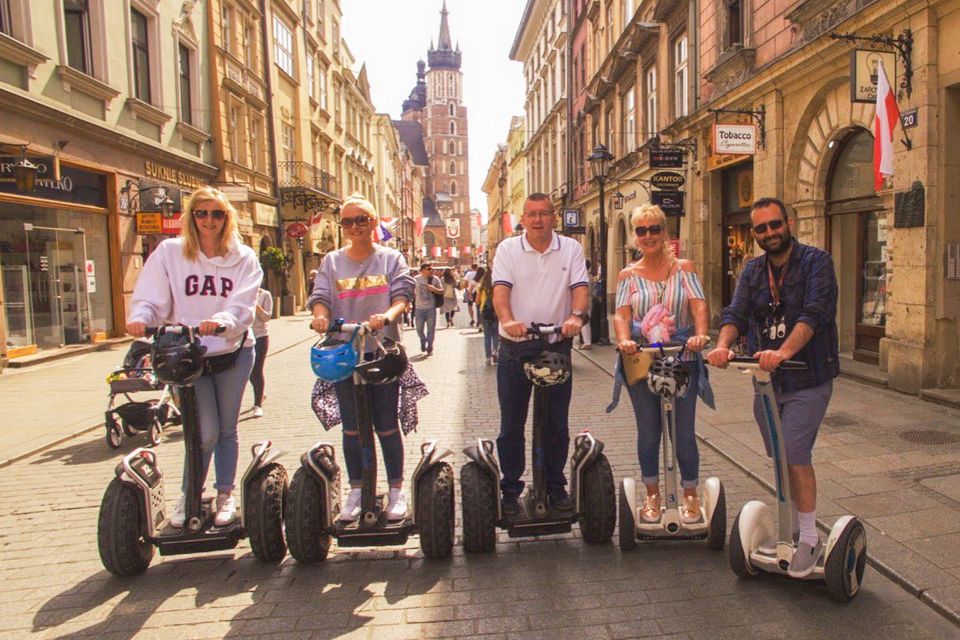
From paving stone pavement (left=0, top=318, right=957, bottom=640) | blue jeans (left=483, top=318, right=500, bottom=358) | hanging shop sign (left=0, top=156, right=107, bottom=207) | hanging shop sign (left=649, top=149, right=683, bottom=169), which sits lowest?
paving stone pavement (left=0, top=318, right=957, bottom=640)

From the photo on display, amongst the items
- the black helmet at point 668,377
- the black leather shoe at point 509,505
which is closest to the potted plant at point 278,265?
the black leather shoe at point 509,505

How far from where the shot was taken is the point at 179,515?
139 inches

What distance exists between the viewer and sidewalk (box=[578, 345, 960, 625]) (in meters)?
3.38

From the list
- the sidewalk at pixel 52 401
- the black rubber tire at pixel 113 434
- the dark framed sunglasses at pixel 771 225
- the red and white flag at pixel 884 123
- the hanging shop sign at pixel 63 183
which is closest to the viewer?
the dark framed sunglasses at pixel 771 225

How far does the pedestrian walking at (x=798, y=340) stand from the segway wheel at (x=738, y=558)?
188mm

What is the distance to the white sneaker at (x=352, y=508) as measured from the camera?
353 cm

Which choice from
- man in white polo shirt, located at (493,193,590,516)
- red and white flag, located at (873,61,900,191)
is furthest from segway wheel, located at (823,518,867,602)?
red and white flag, located at (873,61,900,191)

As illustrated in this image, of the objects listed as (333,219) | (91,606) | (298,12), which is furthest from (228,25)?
(91,606)

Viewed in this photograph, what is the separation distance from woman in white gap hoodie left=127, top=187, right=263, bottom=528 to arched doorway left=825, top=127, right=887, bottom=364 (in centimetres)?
824

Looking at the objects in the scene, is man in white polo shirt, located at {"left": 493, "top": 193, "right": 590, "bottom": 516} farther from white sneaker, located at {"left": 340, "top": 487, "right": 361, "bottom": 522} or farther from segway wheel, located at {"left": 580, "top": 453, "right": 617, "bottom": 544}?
white sneaker, located at {"left": 340, "top": 487, "right": 361, "bottom": 522}

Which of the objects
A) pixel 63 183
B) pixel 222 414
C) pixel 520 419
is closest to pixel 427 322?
pixel 63 183

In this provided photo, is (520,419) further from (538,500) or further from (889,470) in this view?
(889,470)

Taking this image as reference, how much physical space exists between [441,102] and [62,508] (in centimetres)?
12441

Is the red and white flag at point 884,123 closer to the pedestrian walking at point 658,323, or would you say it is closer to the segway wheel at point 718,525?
the pedestrian walking at point 658,323
